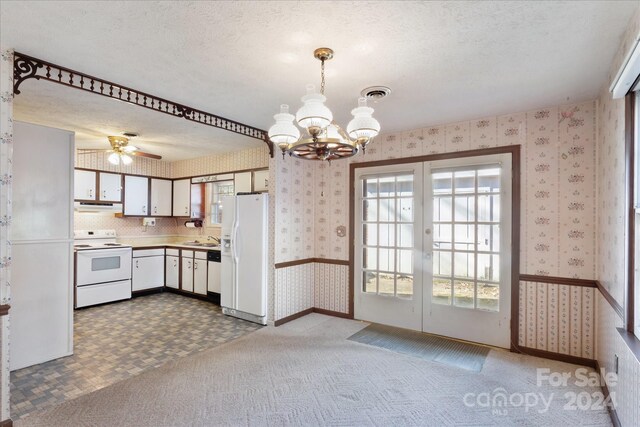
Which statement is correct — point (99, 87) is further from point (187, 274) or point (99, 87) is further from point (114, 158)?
point (187, 274)

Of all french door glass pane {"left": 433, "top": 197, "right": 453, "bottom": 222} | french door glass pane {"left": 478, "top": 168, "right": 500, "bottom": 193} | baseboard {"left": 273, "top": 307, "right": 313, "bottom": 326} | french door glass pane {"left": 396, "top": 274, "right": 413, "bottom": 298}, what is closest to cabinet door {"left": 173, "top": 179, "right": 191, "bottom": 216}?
baseboard {"left": 273, "top": 307, "right": 313, "bottom": 326}

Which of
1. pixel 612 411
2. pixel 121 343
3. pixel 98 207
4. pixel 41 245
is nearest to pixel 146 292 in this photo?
pixel 98 207

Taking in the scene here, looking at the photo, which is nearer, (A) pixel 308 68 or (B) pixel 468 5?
(B) pixel 468 5

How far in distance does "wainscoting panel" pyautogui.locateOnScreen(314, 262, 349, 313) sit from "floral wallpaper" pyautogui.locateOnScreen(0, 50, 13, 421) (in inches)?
128

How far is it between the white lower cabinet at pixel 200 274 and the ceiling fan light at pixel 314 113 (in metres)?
4.00

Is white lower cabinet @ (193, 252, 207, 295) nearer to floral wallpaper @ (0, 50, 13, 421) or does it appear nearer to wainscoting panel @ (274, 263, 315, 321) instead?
wainscoting panel @ (274, 263, 315, 321)

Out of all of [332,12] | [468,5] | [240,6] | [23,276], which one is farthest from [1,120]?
[468,5]

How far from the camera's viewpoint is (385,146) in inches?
164

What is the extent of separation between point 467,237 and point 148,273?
5014 millimetres

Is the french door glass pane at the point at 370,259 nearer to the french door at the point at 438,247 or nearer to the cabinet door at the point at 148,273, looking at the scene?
the french door at the point at 438,247

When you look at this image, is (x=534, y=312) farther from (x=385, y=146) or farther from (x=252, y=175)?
(x=252, y=175)

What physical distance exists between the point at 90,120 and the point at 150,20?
2.53m

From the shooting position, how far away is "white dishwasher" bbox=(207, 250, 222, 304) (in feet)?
16.6

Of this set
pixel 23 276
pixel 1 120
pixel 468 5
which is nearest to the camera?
pixel 468 5
